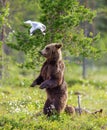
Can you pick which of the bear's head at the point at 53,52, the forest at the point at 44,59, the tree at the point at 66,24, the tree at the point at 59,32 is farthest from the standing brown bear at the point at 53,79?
the tree at the point at 66,24

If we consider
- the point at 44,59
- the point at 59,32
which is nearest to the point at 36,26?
the point at 59,32

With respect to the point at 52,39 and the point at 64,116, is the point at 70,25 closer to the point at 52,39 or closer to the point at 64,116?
the point at 52,39

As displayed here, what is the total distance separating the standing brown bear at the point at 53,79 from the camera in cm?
1054

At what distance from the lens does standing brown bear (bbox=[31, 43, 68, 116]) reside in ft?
34.6

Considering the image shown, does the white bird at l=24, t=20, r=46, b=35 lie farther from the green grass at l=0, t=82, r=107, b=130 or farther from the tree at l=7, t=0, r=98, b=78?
the green grass at l=0, t=82, r=107, b=130

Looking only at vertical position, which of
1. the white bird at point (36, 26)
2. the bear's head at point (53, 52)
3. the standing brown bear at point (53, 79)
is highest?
the white bird at point (36, 26)

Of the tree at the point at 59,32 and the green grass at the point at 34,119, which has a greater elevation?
the tree at the point at 59,32

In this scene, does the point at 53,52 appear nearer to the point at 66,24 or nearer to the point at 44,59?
the point at 66,24

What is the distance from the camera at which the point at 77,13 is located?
45.3 feet

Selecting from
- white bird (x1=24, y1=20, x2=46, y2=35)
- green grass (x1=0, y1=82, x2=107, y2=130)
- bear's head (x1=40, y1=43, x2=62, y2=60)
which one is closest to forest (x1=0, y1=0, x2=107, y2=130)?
green grass (x1=0, y1=82, x2=107, y2=130)

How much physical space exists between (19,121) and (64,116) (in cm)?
128

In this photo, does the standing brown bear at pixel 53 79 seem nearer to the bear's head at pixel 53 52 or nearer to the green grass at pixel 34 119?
the bear's head at pixel 53 52

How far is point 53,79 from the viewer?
10.5m

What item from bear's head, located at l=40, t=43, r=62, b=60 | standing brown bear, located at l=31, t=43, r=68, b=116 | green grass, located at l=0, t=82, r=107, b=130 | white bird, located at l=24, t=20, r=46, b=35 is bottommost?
green grass, located at l=0, t=82, r=107, b=130
